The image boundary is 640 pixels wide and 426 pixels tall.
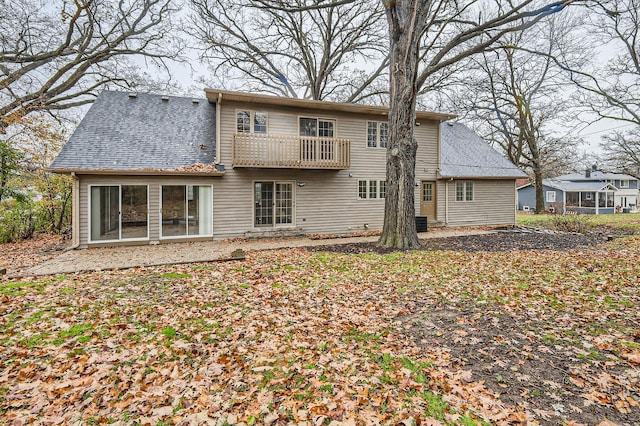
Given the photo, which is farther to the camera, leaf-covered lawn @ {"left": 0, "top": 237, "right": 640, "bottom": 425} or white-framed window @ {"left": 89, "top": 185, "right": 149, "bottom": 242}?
white-framed window @ {"left": 89, "top": 185, "right": 149, "bottom": 242}

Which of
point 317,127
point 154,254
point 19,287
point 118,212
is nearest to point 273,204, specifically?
point 317,127

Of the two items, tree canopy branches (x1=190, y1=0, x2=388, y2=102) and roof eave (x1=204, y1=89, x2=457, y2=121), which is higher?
tree canopy branches (x1=190, y1=0, x2=388, y2=102)

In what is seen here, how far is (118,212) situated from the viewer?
1028 centimetres

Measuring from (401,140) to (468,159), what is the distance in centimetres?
875

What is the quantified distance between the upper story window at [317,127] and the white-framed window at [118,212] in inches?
251

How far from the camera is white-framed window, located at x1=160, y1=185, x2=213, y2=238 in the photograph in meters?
10.8

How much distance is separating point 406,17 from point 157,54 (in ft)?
44.8

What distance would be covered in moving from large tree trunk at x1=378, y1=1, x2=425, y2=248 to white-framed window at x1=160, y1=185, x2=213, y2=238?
6.49 m

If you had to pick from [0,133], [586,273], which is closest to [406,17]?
[586,273]

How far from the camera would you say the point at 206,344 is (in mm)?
3549

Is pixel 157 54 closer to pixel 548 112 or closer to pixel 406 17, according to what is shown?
pixel 406 17

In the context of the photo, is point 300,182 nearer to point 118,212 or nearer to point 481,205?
point 118,212

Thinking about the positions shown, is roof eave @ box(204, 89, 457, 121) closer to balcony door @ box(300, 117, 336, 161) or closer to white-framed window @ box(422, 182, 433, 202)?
balcony door @ box(300, 117, 336, 161)

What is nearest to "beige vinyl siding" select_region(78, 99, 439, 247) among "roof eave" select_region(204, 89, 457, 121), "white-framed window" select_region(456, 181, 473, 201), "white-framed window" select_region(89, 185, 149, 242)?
"white-framed window" select_region(89, 185, 149, 242)
